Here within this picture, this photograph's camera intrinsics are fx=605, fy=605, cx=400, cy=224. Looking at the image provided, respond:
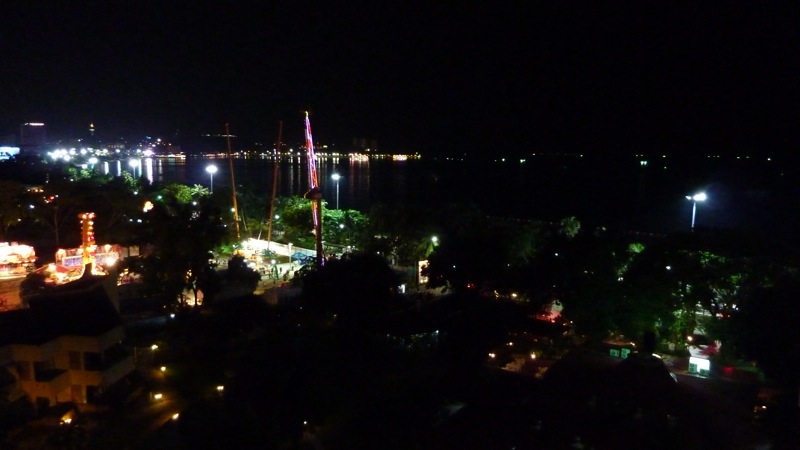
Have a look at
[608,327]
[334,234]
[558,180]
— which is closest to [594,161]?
[558,180]

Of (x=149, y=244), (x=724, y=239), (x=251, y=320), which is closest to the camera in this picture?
(x=251, y=320)

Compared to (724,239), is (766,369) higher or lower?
lower

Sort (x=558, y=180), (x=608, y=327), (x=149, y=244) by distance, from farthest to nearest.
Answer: (x=558, y=180) < (x=149, y=244) < (x=608, y=327)

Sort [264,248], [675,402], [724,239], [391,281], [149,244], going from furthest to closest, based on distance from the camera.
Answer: [264,248] → [149,244] → [724,239] → [391,281] → [675,402]

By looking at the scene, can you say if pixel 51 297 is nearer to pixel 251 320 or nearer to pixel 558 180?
pixel 251 320

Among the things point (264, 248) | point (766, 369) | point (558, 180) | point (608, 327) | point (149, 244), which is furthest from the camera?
point (558, 180)

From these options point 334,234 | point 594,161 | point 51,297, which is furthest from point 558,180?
point 51,297

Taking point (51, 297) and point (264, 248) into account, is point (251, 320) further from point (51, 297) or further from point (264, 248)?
point (264, 248)

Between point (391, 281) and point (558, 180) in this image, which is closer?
point (391, 281)

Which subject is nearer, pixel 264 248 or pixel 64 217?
pixel 264 248
